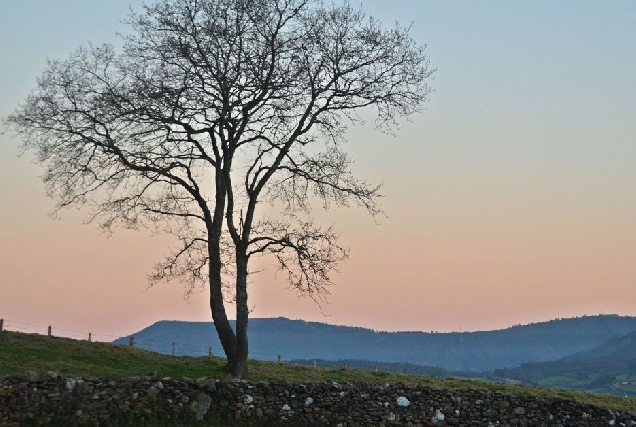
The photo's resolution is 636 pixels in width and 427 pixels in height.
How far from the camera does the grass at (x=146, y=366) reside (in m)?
34.1

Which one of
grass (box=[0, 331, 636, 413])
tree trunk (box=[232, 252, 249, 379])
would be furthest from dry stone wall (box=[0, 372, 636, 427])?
tree trunk (box=[232, 252, 249, 379])

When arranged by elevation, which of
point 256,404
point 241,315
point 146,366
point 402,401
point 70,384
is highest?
point 241,315

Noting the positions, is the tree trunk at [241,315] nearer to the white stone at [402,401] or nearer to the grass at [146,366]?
the grass at [146,366]

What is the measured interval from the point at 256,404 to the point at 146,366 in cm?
1188

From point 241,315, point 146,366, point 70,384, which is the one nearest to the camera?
point 70,384

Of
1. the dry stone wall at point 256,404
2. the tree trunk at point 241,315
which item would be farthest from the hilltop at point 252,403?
the tree trunk at point 241,315

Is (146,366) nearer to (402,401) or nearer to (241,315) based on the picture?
(241,315)

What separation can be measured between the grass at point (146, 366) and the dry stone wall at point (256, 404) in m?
5.67

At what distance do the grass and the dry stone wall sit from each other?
5670 mm

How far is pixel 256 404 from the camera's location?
84.8 ft

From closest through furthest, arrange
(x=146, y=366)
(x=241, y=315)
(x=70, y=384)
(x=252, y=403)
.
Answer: (x=70, y=384) → (x=252, y=403) → (x=241, y=315) → (x=146, y=366)

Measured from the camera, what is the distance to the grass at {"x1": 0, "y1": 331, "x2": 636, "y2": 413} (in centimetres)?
3412

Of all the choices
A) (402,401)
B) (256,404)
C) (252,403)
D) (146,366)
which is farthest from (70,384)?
(146,366)

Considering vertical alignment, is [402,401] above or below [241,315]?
below
